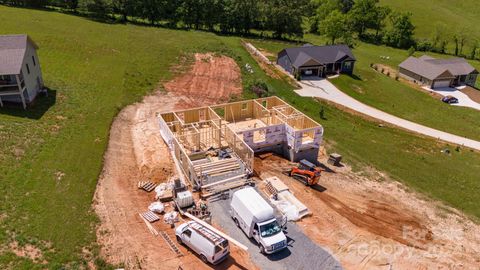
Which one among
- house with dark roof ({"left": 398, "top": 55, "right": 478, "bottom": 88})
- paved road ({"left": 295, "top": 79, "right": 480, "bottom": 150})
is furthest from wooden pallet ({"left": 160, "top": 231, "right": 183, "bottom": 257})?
house with dark roof ({"left": 398, "top": 55, "right": 478, "bottom": 88})

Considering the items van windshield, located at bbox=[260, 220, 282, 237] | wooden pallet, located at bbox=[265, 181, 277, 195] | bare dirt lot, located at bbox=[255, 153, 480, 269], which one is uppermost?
van windshield, located at bbox=[260, 220, 282, 237]

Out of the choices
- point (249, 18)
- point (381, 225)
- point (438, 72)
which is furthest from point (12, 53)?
point (438, 72)

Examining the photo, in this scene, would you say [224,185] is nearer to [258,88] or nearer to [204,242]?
[204,242]

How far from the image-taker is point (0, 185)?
85.2ft

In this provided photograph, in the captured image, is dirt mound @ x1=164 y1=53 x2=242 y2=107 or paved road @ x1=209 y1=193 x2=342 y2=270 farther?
dirt mound @ x1=164 y1=53 x2=242 y2=107

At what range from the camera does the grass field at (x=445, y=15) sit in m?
107

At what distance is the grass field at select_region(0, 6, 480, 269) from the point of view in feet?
76.8

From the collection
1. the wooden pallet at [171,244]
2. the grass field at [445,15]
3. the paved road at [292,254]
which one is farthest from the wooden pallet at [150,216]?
the grass field at [445,15]

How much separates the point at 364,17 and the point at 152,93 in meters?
82.1

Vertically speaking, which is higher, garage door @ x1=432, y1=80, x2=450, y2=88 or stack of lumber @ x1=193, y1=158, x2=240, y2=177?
stack of lumber @ x1=193, y1=158, x2=240, y2=177

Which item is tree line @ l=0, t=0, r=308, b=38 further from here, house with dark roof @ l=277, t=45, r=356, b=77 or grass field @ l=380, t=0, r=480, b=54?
grass field @ l=380, t=0, r=480, b=54

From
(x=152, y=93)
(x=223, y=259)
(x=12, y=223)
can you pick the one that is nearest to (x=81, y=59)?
(x=152, y=93)

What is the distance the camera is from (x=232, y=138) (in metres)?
33.2

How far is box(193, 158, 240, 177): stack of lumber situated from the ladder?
6.04 metres
